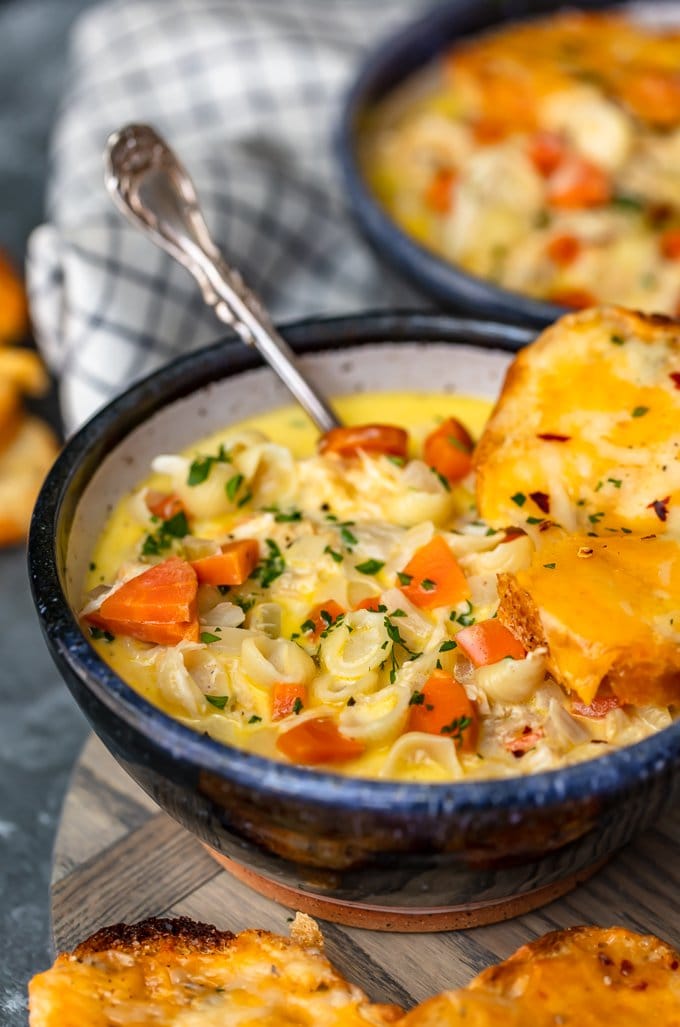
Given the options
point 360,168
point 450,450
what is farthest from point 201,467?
point 360,168

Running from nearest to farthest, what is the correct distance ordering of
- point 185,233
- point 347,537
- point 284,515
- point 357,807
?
point 357,807 < point 347,537 < point 284,515 < point 185,233

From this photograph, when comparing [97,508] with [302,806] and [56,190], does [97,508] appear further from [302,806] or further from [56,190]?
[56,190]

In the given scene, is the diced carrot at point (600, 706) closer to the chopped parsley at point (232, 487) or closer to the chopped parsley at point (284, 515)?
the chopped parsley at point (284, 515)

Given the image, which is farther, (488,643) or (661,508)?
(661,508)

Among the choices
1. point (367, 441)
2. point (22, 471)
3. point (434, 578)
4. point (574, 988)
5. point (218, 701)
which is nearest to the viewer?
point (574, 988)

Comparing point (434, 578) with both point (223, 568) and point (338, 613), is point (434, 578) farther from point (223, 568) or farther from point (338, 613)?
point (223, 568)
